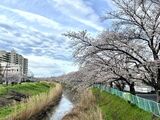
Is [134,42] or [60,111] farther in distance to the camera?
[60,111]

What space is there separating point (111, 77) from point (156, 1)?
7935 mm

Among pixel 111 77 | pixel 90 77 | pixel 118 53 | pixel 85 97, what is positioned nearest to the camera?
pixel 118 53

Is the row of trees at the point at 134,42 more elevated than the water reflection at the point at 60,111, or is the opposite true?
the row of trees at the point at 134,42

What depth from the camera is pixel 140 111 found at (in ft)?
80.6

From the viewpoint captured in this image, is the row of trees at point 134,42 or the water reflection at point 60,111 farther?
the water reflection at point 60,111

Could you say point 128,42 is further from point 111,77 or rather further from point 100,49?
point 111,77

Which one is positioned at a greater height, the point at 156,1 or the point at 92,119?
the point at 156,1

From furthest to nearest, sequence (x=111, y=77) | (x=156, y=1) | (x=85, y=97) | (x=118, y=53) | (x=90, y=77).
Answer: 1. (x=85, y=97)
2. (x=111, y=77)
3. (x=90, y=77)
4. (x=118, y=53)
5. (x=156, y=1)

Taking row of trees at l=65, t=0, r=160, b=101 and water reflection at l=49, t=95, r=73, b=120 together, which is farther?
water reflection at l=49, t=95, r=73, b=120

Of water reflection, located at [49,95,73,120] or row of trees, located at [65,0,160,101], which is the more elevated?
row of trees, located at [65,0,160,101]

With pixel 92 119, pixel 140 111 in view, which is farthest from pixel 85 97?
pixel 140 111

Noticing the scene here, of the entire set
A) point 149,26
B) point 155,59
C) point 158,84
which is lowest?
point 158,84

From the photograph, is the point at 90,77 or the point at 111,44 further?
the point at 90,77

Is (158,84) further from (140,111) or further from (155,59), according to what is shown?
(140,111)
